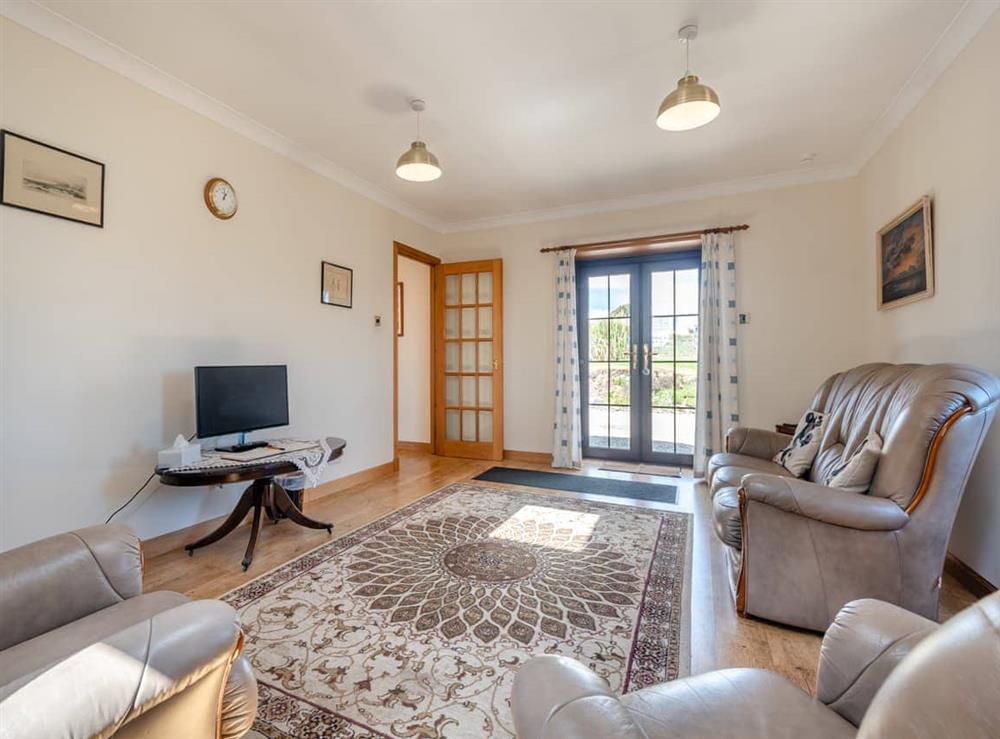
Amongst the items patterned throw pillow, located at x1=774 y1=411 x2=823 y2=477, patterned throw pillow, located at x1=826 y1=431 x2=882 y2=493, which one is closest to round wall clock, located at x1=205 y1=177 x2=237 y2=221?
patterned throw pillow, located at x1=826 y1=431 x2=882 y2=493

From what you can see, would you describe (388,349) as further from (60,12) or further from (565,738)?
(565,738)

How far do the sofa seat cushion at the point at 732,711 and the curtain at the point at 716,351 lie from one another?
11.5 ft

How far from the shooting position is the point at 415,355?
5.78 meters

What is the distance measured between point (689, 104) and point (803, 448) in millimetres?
2067

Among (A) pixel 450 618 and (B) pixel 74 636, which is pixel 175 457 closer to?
(B) pixel 74 636

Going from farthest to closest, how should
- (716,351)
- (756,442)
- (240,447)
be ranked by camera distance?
(716,351), (756,442), (240,447)

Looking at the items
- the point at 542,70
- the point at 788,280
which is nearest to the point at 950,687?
the point at 542,70

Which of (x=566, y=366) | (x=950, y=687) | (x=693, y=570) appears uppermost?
(x=566, y=366)

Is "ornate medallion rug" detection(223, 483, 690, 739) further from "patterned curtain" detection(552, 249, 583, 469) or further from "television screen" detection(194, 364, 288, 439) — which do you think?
"patterned curtain" detection(552, 249, 583, 469)

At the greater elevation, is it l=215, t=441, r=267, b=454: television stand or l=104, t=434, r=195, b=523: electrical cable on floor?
l=215, t=441, r=267, b=454: television stand

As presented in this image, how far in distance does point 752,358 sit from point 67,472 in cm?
501

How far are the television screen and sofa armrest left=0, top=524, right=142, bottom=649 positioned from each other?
1.31m

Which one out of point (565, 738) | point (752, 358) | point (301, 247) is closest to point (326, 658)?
point (565, 738)

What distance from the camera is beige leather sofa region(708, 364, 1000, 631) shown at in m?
1.66
